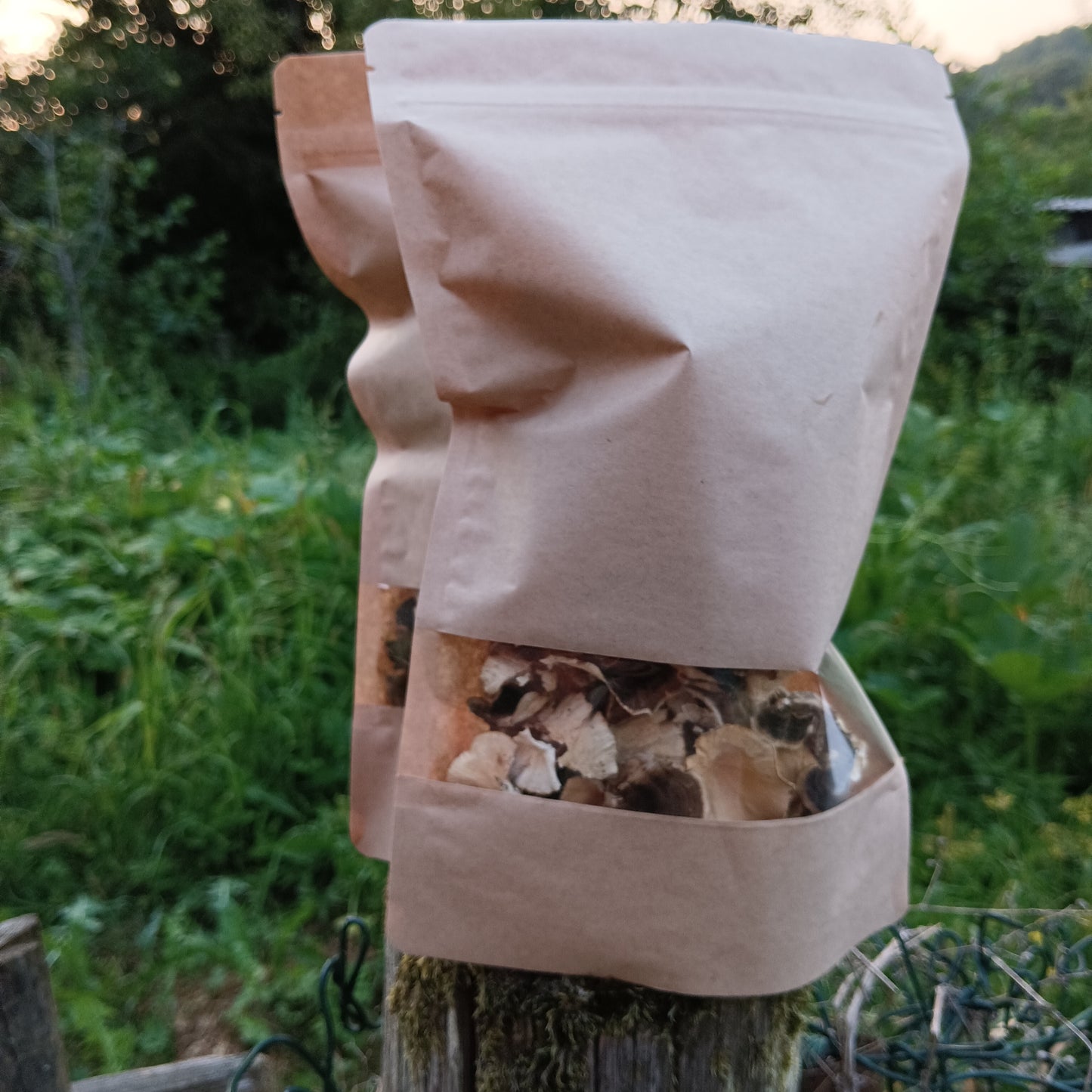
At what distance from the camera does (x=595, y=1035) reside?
2.47ft

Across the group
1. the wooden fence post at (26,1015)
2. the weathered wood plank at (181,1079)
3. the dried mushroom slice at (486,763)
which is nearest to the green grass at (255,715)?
the weathered wood plank at (181,1079)

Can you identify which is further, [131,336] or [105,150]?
[131,336]

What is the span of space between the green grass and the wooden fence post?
2.99 feet

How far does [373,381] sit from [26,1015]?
631mm

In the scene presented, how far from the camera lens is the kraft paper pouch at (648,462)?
0.63 m

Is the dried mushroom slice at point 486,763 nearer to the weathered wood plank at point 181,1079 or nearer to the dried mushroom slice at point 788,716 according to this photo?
the dried mushroom slice at point 788,716

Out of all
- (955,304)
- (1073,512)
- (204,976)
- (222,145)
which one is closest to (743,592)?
(204,976)

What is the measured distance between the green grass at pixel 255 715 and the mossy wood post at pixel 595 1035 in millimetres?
1020

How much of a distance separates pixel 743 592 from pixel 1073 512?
2.64 meters

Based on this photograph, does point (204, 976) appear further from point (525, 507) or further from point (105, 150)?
point (105, 150)

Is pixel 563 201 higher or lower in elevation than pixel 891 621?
higher

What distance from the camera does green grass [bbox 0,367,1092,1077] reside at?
70.2 inches

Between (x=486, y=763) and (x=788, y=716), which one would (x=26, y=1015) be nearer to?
(x=486, y=763)

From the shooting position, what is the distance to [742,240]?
633 millimetres
